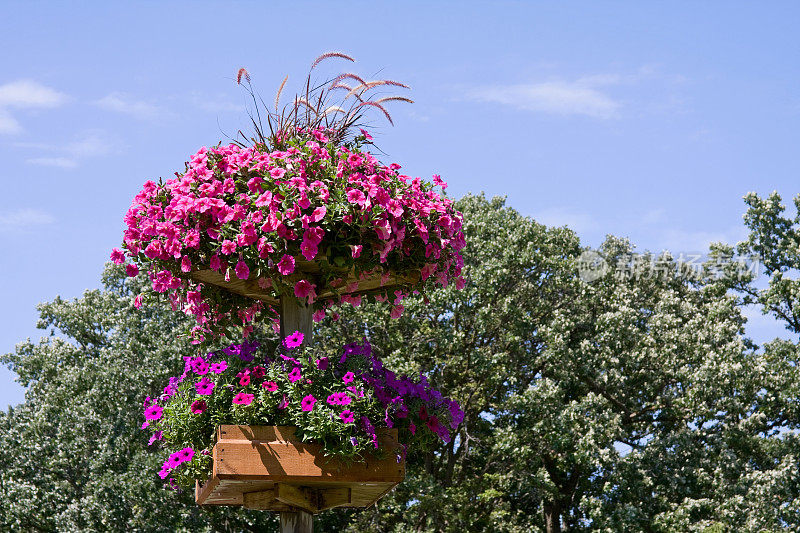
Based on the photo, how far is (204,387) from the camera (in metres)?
A: 4.72

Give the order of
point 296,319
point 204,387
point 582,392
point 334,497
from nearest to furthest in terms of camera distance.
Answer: point 204,387, point 334,497, point 296,319, point 582,392

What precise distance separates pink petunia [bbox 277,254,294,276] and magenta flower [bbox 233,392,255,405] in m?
0.70

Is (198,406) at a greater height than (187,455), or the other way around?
(198,406)

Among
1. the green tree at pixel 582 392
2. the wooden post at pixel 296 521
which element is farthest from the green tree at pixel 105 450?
the wooden post at pixel 296 521

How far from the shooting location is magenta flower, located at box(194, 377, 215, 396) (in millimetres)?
4691

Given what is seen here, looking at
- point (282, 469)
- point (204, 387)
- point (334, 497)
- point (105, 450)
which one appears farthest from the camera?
point (105, 450)

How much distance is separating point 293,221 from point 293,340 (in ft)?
2.35

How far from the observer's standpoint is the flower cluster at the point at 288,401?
178 inches

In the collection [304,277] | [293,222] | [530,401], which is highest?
[530,401]

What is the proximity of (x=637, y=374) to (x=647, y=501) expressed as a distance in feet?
7.75

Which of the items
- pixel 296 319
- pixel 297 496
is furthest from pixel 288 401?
pixel 296 319

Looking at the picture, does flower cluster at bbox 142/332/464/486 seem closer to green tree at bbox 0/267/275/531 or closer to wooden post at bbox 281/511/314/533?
wooden post at bbox 281/511/314/533

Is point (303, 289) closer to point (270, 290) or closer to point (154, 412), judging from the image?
point (270, 290)

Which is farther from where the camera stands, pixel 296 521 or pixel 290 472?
pixel 296 521
